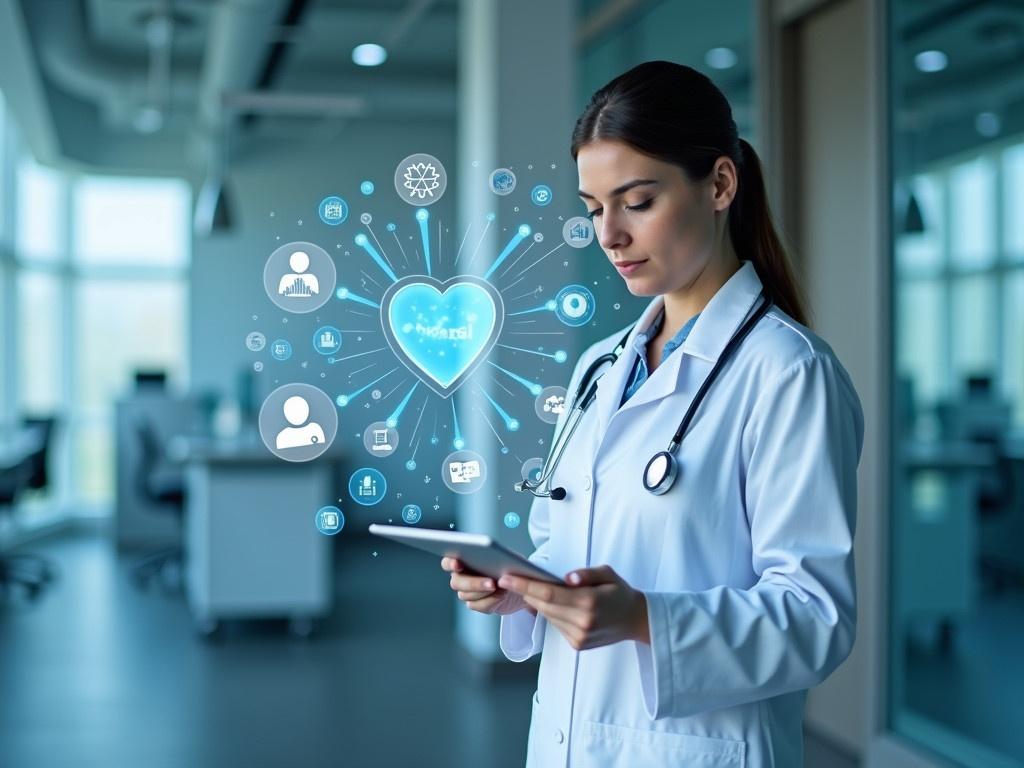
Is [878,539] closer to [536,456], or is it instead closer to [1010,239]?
[1010,239]

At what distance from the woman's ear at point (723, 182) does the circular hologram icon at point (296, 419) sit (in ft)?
2.22

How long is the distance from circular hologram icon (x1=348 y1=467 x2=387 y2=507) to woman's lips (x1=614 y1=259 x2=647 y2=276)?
54 cm

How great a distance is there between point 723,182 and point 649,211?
12 centimetres

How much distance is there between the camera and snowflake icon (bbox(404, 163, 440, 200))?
5.52 ft

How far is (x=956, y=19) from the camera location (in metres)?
3.37

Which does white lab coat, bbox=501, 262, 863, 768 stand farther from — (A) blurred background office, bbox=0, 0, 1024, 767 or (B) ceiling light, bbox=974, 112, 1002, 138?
(B) ceiling light, bbox=974, 112, 1002, 138

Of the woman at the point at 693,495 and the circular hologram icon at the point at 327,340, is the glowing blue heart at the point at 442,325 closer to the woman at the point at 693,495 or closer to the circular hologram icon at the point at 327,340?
the circular hologram icon at the point at 327,340

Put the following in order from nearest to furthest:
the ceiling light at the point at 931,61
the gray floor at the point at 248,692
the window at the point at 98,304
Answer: the ceiling light at the point at 931,61 < the gray floor at the point at 248,692 < the window at the point at 98,304

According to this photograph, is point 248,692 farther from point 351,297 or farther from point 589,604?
point 589,604

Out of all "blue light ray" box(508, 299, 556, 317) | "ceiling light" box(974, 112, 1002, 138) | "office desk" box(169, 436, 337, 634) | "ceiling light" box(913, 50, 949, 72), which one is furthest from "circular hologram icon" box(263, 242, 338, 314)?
"office desk" box(169, 436, 337, 634)

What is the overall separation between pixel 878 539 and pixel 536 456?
8.17 feet

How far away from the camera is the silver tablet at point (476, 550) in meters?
1.10

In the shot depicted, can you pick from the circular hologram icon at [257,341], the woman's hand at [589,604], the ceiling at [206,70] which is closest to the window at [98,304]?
the ceiling at [206,70]

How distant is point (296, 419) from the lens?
5.40 ft
